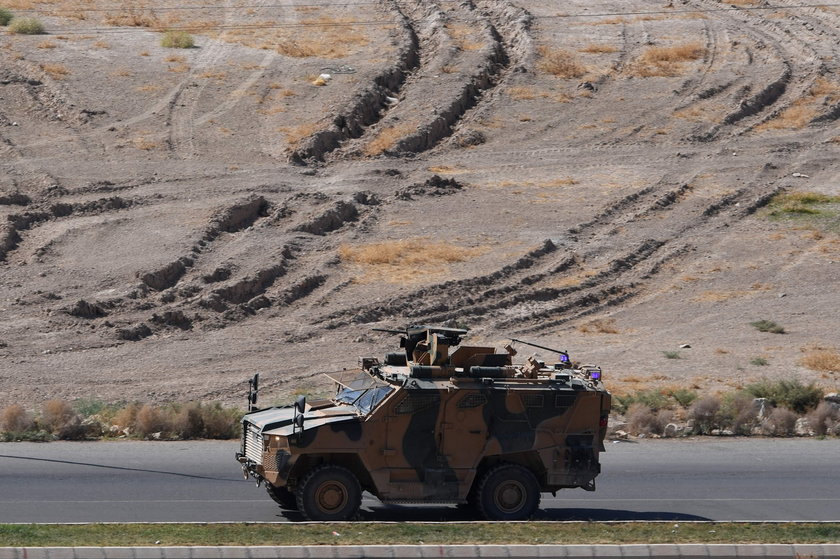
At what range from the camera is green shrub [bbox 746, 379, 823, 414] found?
23594 mm

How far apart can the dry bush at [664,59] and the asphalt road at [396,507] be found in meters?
32.3

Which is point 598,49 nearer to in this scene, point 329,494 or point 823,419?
point 823,419

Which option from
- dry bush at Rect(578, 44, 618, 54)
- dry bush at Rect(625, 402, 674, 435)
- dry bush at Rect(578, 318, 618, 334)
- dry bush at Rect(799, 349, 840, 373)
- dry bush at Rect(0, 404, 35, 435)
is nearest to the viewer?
dry bush at Rect(0, 404, 35, 435)

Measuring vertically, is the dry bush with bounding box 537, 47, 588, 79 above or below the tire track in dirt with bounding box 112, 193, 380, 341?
above

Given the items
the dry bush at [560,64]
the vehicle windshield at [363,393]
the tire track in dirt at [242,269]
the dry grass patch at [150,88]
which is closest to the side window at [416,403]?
the vehicle windshield at [363,393]

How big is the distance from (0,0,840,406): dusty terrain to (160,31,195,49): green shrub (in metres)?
0.55

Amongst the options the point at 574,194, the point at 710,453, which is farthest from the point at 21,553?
the point at 574,194

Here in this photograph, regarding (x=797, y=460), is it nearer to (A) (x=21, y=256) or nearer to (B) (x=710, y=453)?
(B) (x=710, y=453)

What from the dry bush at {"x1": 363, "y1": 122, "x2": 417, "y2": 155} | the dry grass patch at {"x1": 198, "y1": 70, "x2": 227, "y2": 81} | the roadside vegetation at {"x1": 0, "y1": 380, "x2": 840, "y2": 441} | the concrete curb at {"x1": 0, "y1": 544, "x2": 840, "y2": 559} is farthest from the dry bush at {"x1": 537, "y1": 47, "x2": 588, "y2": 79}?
the concrete curb at {"x1": 0, "y1": 544, "x2": 840, "y2": 559}

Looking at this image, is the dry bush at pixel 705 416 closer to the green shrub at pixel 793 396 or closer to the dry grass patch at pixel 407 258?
the green shrub at pixel 793 396

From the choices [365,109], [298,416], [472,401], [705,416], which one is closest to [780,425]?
[705,416]

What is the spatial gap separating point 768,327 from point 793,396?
766cm

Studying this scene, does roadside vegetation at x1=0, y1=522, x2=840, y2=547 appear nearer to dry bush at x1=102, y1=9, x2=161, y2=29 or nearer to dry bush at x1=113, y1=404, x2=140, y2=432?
dry bush at x1=113, y1=404, x2=140, y2=432

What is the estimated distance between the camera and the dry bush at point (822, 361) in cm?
2790
